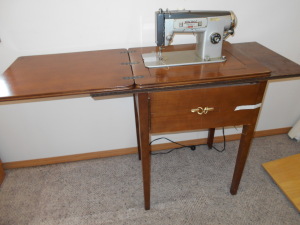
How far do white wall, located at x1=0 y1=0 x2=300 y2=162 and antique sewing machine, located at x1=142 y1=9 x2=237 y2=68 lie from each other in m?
0.31

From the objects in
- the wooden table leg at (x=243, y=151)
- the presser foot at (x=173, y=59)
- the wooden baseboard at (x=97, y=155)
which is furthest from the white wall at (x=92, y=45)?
the wooden table leg at (x=243, y=151)

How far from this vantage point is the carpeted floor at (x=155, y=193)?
1361 mm

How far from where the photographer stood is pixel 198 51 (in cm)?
117

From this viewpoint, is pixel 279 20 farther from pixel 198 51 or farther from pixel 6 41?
pixel 6 41

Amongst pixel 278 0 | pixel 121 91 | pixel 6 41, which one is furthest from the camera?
pixel 278 0

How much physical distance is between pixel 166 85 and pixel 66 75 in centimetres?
45

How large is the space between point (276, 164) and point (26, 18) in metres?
1.82

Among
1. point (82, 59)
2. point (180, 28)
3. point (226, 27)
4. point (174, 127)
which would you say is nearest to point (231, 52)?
point (226, 27)

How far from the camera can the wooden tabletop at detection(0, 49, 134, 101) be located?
92cm

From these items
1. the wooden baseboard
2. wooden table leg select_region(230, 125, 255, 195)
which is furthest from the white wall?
wooden table leg select_region(230, 125, 255, 195)

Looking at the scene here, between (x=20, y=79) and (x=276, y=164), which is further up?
(x=20, y=79)

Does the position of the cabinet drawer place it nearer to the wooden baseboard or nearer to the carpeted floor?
the carpeted floor

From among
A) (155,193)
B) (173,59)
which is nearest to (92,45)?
(173,59)

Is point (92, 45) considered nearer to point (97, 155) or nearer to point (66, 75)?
point (66, 75)
